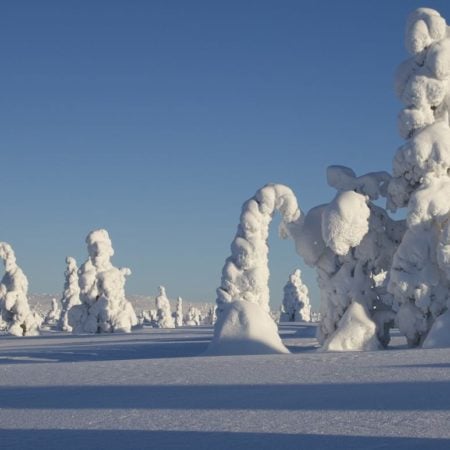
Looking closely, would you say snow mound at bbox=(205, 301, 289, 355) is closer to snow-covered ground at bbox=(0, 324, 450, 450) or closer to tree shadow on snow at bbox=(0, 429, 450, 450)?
snow-covered ground at bbox=(0, 324, 450, 450)

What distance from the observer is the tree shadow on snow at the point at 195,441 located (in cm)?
457

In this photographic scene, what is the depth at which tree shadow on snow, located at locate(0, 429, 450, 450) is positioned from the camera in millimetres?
4574

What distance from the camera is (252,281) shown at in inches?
974

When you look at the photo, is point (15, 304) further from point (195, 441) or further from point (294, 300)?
point (195, 441)

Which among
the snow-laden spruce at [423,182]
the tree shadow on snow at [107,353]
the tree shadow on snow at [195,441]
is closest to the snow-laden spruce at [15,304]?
the tree shadow on snow at [107,353]

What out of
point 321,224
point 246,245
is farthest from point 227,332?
point 246,245

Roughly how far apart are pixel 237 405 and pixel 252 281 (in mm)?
18422

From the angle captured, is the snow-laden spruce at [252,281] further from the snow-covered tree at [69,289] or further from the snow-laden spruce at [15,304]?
the snow-covered tree at [69,289]

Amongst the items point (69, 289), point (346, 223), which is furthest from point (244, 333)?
point (69, 289)

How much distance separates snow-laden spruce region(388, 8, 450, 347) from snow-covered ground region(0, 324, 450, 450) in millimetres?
4420

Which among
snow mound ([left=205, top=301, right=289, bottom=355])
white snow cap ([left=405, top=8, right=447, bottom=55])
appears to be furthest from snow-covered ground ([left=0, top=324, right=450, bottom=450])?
white snow cap ([left=405, top=8, right=447, bottom=55])

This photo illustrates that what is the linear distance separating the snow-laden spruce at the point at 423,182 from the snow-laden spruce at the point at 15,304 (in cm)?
2303

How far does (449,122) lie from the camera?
1622 centimetres

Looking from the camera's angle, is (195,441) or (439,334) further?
(439,334)
